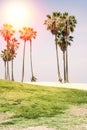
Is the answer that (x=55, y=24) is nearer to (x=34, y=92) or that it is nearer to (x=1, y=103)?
(x=34, y=92)

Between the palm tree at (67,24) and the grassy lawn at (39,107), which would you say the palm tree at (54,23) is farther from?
the grassy lawn at (39,107)

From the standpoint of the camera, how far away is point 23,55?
108 metres

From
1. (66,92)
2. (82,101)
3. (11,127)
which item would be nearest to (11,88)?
(66,92)

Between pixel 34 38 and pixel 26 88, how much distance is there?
216ft

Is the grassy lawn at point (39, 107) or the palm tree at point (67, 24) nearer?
the grassy lawn at point (39, 107)

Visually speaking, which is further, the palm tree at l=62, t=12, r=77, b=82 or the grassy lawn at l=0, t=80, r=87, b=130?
the palm tree at l=62, t=12, r=77, b=82

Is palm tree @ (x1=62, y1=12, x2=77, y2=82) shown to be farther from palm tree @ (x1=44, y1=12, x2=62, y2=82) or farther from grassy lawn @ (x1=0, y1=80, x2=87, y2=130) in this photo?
grassy lawn @ (x1=0, y1=80, x2=87, y2=130)

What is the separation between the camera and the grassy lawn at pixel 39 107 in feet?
80.5

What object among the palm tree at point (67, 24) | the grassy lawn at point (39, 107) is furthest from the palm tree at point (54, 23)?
the grassy lawn at point (39, 107)

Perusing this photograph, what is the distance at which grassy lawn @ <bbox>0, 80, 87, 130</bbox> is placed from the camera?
80.5 feet

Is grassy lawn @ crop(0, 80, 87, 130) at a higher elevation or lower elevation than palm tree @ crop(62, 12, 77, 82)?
lower

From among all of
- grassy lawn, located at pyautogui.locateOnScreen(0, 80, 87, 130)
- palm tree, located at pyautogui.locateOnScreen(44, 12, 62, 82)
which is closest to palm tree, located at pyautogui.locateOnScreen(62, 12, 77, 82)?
palm tree, located at pyautogui.locateOnScreen(44, 12, 62, 82)

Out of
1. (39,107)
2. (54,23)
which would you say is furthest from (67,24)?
(39,107)

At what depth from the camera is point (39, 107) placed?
115 ft
